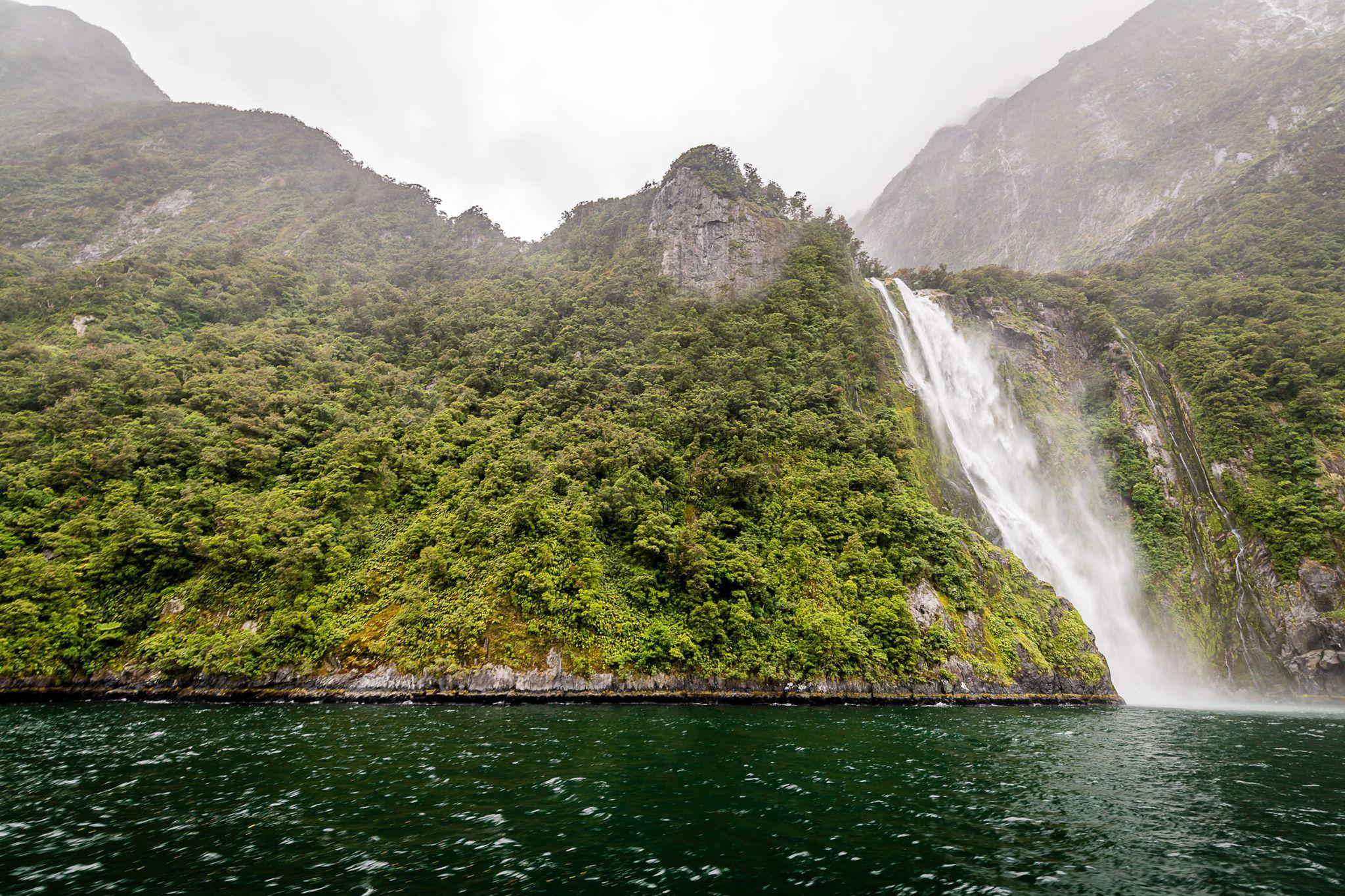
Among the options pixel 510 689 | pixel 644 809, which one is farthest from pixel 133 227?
pixel 644 809

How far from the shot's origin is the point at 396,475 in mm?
35500

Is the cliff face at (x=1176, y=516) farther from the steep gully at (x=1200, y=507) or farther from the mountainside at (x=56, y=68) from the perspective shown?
the mountainside at (x=56, y=68)

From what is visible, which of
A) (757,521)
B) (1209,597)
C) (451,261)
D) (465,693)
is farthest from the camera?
(451,261)

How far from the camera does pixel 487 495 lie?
3353 centimetres

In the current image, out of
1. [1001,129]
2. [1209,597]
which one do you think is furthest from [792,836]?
[1001,129]

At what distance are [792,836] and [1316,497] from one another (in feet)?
176

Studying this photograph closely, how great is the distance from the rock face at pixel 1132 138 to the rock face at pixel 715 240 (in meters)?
65.2

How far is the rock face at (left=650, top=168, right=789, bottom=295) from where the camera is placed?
197 ft

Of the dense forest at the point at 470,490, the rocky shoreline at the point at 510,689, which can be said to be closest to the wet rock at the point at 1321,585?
the dense forest at the point at 470,490

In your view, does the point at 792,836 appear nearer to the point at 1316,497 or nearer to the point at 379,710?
the point at 379,710

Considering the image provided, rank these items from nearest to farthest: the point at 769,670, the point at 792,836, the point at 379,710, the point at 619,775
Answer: the point at 792,836, the point at 619,775, the point at 379,710, the point at 769,670

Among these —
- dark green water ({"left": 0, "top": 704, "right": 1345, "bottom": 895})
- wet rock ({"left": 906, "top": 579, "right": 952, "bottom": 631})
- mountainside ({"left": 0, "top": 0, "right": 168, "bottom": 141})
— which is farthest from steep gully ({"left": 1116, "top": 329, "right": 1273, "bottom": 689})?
mountainside ({"left": 0, "top": 0, "right": 168, "bottom": 141})

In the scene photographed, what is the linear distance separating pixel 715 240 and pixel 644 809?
62.4 metres

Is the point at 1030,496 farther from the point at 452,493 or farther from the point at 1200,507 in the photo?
the point at 452,493
